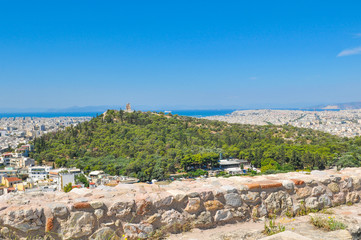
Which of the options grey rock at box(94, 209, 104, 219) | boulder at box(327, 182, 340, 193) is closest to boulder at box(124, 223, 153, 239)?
grey rock at box(94, 209, 104, 219)

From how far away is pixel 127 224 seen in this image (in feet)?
9.36

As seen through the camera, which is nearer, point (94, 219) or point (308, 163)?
point (94, 219)

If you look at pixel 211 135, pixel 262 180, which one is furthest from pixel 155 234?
pixel 211 135

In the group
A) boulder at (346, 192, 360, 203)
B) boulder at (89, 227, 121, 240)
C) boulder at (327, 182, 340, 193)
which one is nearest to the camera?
boulder at (89, 227, 121, 240)

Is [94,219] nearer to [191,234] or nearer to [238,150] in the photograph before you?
[191,234]

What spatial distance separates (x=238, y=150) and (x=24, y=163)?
31.2 meters

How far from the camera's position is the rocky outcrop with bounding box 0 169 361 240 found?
2588mm

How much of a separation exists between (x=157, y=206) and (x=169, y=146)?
3619 centimetres

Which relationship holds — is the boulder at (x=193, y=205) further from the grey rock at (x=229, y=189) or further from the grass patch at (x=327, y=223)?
the grass patch at (x=327, y=223)

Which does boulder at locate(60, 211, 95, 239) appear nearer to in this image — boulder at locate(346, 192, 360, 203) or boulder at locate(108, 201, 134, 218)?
boulder at locate(108, 201, 134, 218)

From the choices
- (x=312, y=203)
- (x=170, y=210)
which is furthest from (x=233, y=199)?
(x=312, y=203)

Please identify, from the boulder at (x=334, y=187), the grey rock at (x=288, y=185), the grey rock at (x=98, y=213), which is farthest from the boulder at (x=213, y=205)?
the boulder at (x=334, y=187)

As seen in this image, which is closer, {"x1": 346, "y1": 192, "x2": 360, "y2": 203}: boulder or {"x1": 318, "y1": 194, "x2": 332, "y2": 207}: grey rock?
{"x1": 318, "y1": 194, "x2": 332, "y2": 207}: grey rock

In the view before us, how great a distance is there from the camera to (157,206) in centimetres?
300
